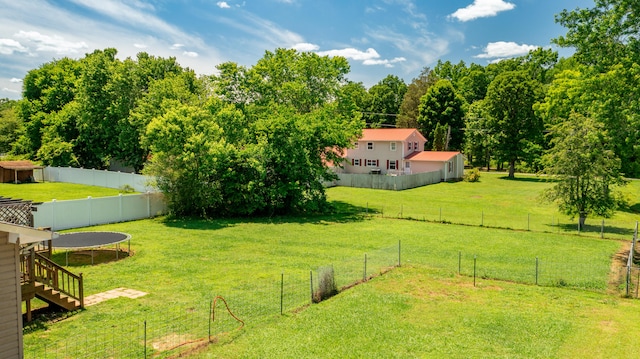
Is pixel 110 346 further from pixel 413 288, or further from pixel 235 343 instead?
pixel 413 288

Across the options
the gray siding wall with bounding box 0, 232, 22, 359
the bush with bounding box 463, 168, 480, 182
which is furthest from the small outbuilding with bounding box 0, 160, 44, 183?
the bush with bounding box 463, 168, 480, 182

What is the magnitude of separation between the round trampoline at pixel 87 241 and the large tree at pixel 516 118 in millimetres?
48959

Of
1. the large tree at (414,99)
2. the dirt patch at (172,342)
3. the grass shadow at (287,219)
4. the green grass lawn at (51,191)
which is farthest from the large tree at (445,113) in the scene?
the dirt patch at (172,342)

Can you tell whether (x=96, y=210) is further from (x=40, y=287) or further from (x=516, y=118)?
(x=516, y=118)

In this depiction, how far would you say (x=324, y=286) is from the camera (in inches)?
559

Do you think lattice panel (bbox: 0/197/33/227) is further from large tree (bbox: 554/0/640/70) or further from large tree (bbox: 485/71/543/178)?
large tree (bbox: 485/71/543/178)

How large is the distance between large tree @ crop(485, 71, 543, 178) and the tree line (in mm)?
138

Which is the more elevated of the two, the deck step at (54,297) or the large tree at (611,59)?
the large tree at (611,59)

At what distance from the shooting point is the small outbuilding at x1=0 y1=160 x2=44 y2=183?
144 ft

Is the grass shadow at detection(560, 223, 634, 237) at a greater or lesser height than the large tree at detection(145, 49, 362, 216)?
lesser

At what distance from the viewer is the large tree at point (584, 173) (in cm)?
2653

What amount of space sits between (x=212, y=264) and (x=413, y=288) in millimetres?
8076

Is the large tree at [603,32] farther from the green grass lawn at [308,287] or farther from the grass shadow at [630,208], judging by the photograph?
the grass shadow at [630,208]

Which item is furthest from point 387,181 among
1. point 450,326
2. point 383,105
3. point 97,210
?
point 383,105
